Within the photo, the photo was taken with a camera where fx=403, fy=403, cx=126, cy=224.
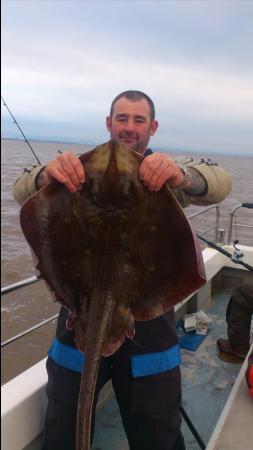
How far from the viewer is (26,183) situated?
2.43m

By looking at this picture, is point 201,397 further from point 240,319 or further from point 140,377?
point 140,377

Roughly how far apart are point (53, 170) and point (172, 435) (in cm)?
183

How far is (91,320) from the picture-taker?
1803 mm

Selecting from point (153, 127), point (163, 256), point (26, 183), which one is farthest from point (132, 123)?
point (163, 256)

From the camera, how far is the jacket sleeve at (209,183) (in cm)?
242

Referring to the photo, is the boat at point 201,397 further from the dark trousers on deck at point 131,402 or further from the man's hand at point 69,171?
the man's hand at point 69,171

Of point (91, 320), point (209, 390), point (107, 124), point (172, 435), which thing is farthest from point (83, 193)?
point (209, 390)

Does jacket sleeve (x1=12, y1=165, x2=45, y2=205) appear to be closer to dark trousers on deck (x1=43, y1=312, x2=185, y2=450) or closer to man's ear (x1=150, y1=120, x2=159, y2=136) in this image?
man's ear (x1=150, y1=120, x2=159, y2=136)

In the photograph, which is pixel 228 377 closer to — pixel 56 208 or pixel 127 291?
pixel 127 291

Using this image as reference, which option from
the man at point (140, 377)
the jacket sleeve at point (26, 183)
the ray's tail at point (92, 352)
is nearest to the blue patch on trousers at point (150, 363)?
the man at point (140, 377)

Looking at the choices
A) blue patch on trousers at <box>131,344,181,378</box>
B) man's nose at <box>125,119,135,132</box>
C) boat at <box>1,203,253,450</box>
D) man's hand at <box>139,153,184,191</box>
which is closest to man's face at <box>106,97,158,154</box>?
man's nose at <box>125,119,135,132</box>

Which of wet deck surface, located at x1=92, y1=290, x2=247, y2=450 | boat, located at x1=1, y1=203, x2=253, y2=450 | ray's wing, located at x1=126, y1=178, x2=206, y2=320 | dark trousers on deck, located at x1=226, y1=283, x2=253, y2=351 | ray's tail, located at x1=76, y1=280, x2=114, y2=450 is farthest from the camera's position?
dark trousers on deck, located at x1=226, y1=283, x2=253, y2=351

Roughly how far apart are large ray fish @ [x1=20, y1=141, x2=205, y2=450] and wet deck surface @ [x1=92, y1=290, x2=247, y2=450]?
1.96 metres

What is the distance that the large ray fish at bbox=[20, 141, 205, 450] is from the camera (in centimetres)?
168
